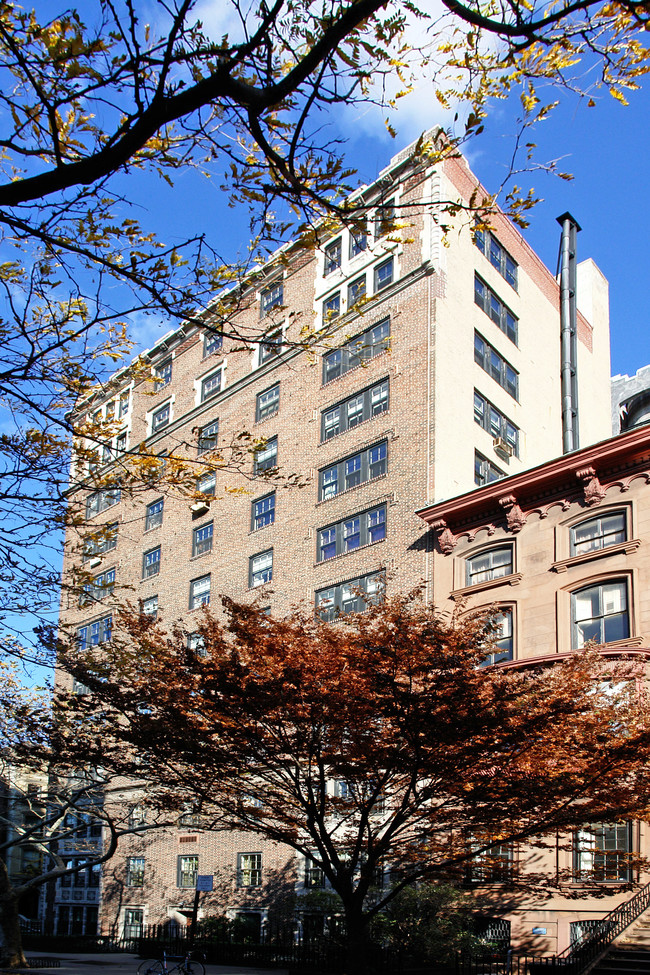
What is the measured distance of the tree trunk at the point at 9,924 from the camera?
26.1 metres

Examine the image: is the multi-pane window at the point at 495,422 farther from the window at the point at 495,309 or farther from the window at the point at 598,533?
the window at the point at 598,533

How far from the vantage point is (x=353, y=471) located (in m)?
35.8

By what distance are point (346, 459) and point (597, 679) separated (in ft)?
58.3

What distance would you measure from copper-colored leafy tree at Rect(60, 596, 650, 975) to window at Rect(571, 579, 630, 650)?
3.56 m

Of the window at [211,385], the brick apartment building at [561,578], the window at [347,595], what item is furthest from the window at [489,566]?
the window at [211,385]

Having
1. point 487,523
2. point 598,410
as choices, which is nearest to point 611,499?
point 487,523

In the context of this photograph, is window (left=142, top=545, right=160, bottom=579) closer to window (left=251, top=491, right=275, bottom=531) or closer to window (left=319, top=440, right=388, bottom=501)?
window (left=251, top=491, right=275, bottom=531)

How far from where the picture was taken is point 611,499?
26.7 metres

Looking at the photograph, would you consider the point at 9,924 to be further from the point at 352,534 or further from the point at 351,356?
the point at 351,356

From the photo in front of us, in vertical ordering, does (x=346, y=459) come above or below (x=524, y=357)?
below

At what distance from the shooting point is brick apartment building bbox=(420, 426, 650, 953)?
23484 millimetres

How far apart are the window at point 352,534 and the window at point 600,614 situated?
867 cm

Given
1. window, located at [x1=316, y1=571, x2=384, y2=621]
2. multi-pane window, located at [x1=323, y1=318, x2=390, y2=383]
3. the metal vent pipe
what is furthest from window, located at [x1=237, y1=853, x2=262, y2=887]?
the metal vent pipe

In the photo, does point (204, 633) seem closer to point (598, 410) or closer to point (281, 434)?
point (281, 434)
